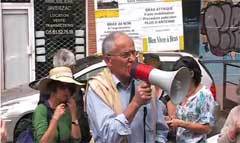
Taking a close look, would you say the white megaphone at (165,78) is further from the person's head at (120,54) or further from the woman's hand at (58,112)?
the woman's hand at (58,112)

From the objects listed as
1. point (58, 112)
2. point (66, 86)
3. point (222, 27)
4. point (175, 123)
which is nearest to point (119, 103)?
point (58, 112)

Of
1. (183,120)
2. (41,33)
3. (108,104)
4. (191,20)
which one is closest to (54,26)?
(41,33)

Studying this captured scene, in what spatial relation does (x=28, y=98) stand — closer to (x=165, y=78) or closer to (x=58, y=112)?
(x=58, y=112)

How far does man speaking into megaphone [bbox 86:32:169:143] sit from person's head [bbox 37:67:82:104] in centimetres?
60

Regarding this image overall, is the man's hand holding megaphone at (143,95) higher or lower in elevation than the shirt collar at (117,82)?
lower

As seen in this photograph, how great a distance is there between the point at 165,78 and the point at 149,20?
16.8 feet

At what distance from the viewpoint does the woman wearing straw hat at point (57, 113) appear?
13.5ft

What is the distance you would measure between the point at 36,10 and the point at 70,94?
9.52 meters

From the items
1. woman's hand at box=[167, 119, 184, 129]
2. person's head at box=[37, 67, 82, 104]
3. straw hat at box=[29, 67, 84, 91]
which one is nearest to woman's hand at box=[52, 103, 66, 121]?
person's head at box=[37, 67, 82, 104]

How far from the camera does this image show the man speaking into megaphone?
136 inches

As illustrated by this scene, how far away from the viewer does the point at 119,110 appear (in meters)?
3.58

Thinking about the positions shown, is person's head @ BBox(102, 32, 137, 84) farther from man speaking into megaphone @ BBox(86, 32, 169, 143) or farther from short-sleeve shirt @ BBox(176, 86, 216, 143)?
short-sleeve shirt @ BBox(176, 86, 216, 143)

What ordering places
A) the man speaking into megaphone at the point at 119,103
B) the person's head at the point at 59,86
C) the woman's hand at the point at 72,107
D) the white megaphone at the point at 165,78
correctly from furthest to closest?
1. the woman's hand at the point at 72,107
2. the person's head at the point at 59,86
3. the man speaking into megaphone at the point at 119,103
4. the white megaphone at the point at 165,78

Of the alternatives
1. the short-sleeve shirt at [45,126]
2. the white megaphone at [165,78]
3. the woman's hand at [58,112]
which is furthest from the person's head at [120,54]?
the short-sleeve shirt at [45,126]
